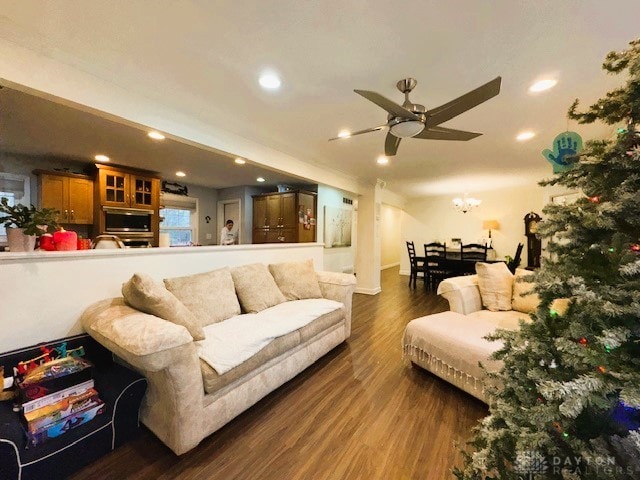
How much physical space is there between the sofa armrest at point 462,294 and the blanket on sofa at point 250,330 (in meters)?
1.22

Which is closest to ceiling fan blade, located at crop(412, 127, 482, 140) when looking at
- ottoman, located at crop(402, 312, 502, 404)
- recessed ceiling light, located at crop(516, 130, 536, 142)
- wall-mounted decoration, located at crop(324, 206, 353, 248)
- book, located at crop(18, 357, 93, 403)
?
recessed ceiling light, located at crop(516, 130, 536, 142)

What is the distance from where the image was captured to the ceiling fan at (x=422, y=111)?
1.57 meters

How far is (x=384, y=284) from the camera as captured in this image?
6695 millimetres

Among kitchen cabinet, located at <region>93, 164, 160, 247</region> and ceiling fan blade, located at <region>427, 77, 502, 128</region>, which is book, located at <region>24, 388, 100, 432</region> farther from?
kitchen cabinet, located at <region>93, 164, 160, 247</region>

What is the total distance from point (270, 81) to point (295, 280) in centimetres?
202

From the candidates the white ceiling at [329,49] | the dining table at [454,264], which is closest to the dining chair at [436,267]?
the dining table at [454,264]

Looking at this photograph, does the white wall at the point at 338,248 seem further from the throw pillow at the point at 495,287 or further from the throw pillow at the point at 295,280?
the throw pillow at the point at 495,287

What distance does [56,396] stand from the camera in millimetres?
1429

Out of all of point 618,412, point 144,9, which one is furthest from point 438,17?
point 618,412

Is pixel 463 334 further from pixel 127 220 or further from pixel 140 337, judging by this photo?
pixel 127 220

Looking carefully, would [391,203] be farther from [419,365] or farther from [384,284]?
[419,365]

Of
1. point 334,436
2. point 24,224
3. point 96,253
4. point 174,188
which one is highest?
point 174,188

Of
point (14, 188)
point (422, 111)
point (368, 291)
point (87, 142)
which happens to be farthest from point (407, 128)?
point (14, 188)

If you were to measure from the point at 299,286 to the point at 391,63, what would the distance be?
2289mm
